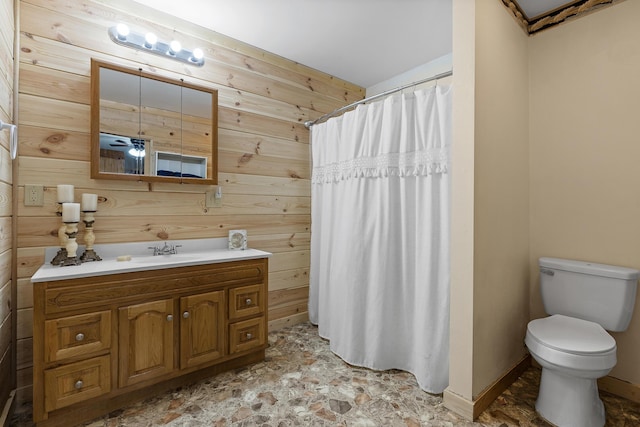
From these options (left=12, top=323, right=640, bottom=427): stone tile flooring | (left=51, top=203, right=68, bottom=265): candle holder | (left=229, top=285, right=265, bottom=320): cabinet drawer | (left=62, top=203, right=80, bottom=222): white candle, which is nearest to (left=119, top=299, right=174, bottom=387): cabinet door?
(left=12, top=323, right=640, bottom=427): stone tile flooring

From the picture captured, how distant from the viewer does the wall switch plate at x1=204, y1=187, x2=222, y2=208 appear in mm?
2291

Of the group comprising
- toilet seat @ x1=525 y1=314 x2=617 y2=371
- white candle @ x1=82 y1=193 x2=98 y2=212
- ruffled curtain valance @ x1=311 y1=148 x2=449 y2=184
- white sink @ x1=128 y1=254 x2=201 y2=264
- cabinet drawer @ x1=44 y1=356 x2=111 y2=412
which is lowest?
cabinet drawer @ x1=44 y1=356 x2=111 y2=412

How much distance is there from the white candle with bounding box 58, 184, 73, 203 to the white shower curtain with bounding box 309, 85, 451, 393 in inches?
67.8

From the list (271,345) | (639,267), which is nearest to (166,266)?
(271,345)

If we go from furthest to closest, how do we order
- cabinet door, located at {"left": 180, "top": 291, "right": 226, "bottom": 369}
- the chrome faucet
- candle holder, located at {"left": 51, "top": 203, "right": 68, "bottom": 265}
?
the chrome faucet < cabinet door, located at {"left": 180, "top": 291, "right": 226, "bottom": 369} < candle holder, located at {"left": 51, "top": 203, "right": 68, "bottom": 265}

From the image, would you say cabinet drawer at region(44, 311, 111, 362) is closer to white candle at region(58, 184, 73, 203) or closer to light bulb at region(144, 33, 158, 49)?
white candle at region(58, 184, 73, 203)

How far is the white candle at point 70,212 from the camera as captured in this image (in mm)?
1665

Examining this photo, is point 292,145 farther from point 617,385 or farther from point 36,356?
point 617,385

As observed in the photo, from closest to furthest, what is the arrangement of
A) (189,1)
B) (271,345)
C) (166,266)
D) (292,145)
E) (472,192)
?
1. (472,192)
2. (166,266)
3. (189,1)
4. (271,345)
5. (292,145)

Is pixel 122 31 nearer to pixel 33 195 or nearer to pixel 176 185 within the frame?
pixel 176 185

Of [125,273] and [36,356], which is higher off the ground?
[125,273]

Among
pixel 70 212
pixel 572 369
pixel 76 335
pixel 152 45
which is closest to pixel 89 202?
pixel 70 212

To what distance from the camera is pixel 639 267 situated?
174cm

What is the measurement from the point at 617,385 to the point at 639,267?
721mm
